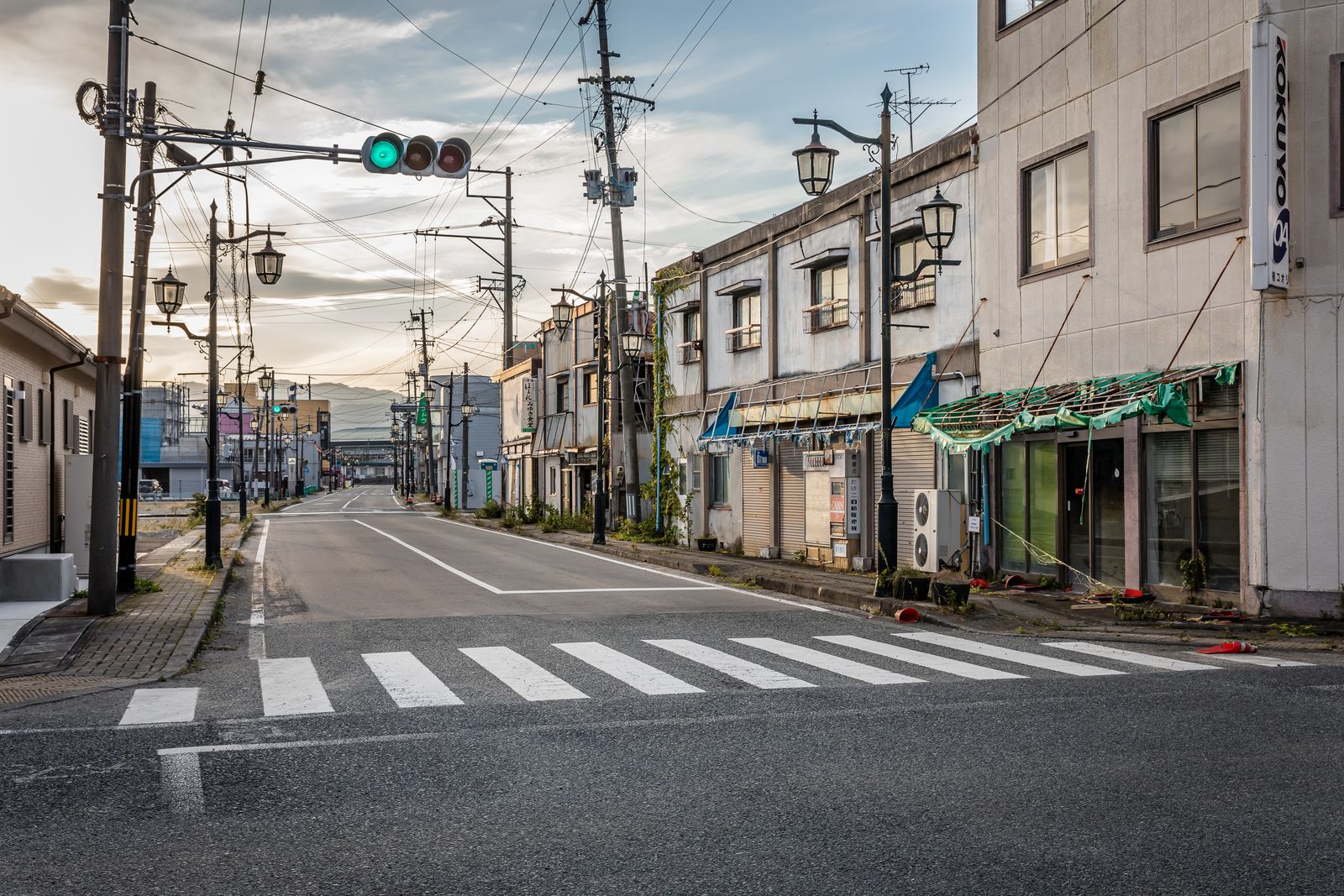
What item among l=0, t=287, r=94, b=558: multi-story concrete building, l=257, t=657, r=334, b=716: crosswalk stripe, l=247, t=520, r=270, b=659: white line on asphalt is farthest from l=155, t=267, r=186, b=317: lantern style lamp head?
l=257, t=657, r=334, b=716: crosswalk stripe

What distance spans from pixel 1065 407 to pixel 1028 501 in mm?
3245

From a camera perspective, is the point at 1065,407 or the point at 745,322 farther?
the point at 745,322

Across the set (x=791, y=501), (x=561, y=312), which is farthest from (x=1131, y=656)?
(x=561, y=312)

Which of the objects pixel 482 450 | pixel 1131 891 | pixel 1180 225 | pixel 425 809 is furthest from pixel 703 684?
pixel 482 450

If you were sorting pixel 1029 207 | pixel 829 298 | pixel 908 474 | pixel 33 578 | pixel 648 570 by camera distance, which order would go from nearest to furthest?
pixel 33 578 → pixel 1029 207 → pixel 908 474 → pixel 648 570 → pixel 829 298

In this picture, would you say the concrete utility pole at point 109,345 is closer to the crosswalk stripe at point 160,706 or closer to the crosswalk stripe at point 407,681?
the crosswalk stripe at point 407,681

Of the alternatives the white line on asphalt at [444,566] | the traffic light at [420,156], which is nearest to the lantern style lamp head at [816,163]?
the traffic light at [420,156]

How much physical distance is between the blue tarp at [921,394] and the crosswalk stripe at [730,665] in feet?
29.9

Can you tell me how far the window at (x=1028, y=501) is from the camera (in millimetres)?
17625

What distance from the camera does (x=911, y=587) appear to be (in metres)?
16.0

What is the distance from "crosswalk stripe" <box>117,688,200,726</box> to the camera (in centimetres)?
841

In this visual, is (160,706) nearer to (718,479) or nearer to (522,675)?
(522,675)

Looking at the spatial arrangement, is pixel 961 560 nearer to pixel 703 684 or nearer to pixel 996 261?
pixel 996 261

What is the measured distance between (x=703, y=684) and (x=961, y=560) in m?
10.3
